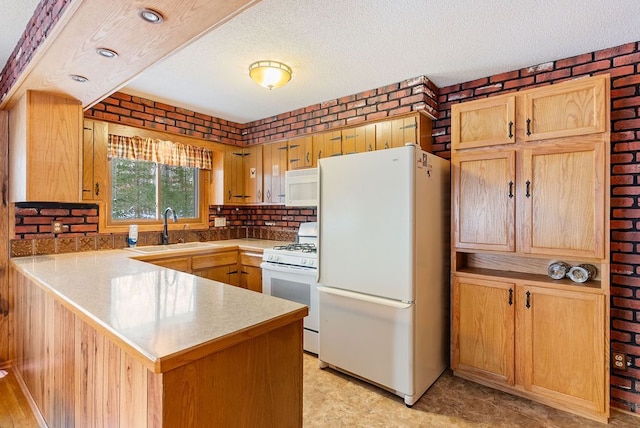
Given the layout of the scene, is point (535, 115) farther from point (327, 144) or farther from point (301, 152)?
point (301, 152)

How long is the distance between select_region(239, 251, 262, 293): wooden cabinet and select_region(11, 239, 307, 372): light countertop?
4.66 feet

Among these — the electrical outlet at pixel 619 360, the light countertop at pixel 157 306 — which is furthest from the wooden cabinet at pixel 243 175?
the electrical outlet at pixel 619 360

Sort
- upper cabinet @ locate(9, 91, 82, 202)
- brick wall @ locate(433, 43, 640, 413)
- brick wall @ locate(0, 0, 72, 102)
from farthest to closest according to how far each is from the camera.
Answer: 1. upper cabinet @ locate(9, 91, 82, 202)
2. brick wall @ locate(433, 43, 640, 413)
3. brick wall @ locate(0, 0, 72, 102)

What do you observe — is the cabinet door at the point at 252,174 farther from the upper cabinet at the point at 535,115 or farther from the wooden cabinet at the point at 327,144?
the upper cabinet at the point at 535,115

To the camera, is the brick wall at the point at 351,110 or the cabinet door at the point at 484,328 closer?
the cabinet door at the point at 484,328

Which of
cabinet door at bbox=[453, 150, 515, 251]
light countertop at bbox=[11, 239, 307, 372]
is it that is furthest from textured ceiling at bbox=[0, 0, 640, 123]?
light countertop at bbox=[11, 239, 307, 372]

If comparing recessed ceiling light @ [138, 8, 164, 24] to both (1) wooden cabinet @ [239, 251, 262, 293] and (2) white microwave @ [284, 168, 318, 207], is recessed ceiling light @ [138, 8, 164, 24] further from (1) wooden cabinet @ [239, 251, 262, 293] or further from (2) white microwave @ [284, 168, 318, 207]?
(1) wooden cabinet @ [239, 251, 262, 293]

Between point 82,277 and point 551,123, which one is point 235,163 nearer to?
point 82,277

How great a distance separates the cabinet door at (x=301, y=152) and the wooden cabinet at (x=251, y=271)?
3.58 ft

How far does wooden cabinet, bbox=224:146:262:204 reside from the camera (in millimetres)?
3996

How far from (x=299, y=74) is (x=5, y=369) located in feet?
11.1

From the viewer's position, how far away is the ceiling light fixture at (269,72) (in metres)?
2.35

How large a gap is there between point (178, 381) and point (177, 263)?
2344mm

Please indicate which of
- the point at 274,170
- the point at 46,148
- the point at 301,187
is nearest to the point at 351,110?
the point at 301,187
